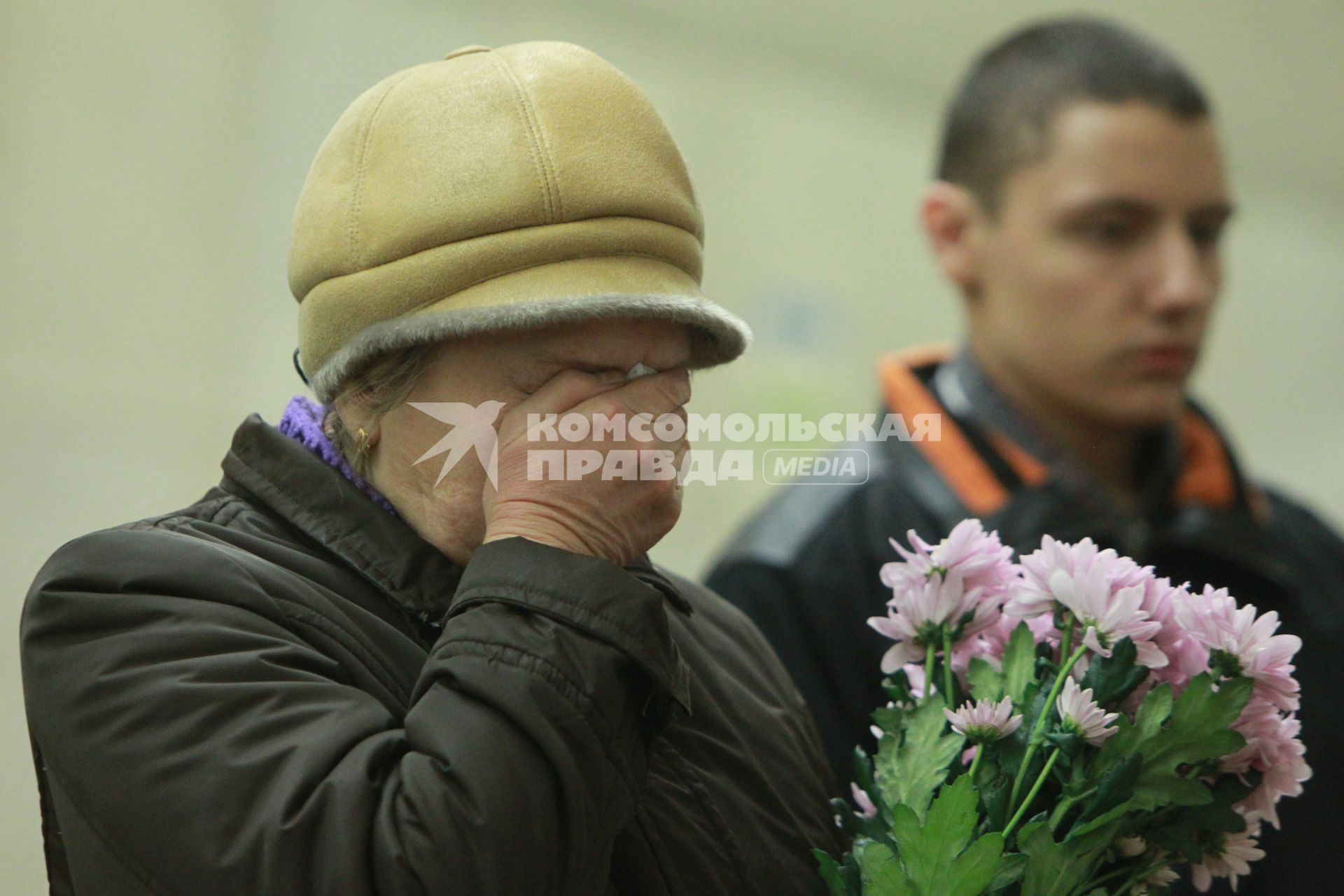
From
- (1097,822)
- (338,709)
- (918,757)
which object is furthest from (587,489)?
(1097,822)

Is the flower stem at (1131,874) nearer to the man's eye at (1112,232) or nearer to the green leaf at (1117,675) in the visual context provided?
the green leaf at (1117,675)

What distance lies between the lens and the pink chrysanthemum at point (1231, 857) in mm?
1244

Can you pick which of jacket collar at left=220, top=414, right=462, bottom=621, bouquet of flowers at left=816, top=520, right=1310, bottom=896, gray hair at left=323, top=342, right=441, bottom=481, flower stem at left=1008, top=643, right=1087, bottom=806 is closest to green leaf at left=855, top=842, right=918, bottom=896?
bouquet of flowers at left=816, top=520, right=1310, bottom=896

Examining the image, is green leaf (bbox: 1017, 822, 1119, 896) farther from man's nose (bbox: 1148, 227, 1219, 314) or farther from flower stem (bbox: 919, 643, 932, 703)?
man's nose (bbox: 1148, 227, 1219, 314)

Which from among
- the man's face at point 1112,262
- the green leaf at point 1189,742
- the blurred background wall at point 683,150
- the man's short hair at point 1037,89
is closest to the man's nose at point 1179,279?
the man's face at point 1112,262

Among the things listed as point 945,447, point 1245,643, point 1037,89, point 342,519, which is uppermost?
point 1037,89

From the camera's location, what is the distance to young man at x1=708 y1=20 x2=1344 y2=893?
246 cm

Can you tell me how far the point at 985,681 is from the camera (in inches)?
48.7

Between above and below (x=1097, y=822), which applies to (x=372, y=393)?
above

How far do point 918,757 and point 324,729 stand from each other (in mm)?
491

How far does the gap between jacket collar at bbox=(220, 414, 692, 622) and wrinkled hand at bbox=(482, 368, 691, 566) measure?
0.07 meters

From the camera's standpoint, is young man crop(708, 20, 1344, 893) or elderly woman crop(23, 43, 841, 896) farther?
young man crop(708, 20, 1344, 893)

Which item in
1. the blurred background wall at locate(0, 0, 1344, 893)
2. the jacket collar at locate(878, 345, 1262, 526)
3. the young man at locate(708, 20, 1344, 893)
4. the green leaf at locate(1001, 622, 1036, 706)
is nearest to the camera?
the green leaf at locate(1001, 622, 1036, 706)

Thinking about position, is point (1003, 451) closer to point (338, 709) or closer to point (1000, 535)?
point (1000, 535)
